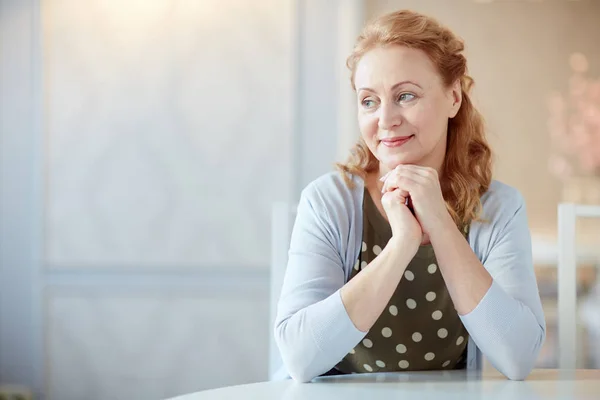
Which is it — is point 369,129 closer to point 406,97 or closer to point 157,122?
point 406,97

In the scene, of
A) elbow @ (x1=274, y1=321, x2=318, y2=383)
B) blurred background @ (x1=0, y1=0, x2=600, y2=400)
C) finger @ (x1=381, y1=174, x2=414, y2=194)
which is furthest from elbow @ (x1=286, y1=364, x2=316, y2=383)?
blurred background @ (x1=0, y1=0, x2=600, y2=400)

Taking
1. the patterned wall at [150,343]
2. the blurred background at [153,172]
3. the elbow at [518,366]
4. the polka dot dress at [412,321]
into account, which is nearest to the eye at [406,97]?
the polka dot dress at [412,321]

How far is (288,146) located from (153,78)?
653 millimetres

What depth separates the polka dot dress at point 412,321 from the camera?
130cm

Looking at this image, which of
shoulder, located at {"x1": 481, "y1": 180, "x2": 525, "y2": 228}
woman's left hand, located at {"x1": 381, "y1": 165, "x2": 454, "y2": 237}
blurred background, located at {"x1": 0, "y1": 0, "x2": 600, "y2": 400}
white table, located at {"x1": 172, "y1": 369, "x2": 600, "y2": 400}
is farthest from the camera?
blurred background, located at {"x1": 0, "y1": 0, "x2": 600, "y2": 400}

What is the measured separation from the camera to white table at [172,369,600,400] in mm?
965

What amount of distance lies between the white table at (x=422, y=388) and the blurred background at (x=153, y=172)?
2061mm

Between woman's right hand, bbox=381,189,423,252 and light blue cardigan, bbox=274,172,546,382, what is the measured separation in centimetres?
10

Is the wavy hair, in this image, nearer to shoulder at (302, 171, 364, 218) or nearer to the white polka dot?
shoulder at (302, 171, 364, 218)

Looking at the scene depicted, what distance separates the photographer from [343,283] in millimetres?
1264

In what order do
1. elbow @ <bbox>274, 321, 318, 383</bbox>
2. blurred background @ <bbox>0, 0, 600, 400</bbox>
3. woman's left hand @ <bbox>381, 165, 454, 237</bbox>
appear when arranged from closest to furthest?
elbow @ <bbox>274, 321, 318, 383</bbox> < woman's left hand @ <bbox>381, 165, 454, 237</bbox> < blurred background @ <bbox>0, 0, 600, 400</bbox>

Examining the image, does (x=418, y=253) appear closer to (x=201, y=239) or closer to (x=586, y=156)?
(x=201, y=239)

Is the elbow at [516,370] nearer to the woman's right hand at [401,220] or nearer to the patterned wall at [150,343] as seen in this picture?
the woman's right hand at [401,220]

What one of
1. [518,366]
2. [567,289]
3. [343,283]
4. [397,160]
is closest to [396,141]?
[397,160]
